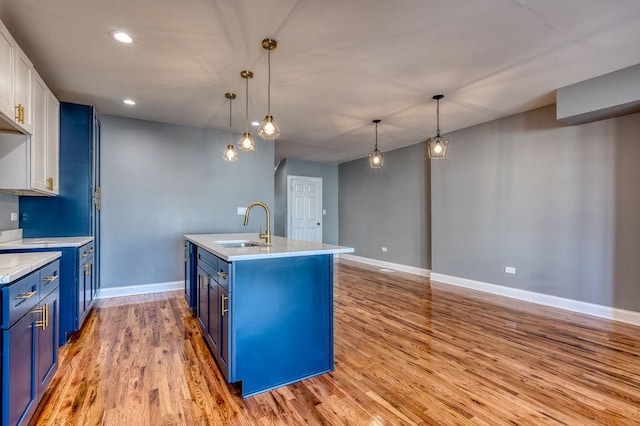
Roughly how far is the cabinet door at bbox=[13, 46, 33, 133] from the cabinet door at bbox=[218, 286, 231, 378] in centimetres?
211

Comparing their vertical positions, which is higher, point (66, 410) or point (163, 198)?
point (163, 198)

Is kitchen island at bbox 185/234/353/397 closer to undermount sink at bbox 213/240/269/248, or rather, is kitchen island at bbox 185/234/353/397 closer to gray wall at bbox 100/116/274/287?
undermount sink at bbox 213/240/269/248

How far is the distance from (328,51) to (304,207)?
5421 mm

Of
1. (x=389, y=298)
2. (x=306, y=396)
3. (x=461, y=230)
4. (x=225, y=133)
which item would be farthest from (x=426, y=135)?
(x=306, y=396)

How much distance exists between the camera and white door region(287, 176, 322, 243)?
25.5 ft

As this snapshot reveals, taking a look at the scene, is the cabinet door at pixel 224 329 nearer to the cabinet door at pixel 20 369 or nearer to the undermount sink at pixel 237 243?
the undermount sink at pixel 237 243

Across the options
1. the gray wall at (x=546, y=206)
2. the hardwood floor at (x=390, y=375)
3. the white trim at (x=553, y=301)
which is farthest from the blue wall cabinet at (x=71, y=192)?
the white trim at (x=553, y=301)

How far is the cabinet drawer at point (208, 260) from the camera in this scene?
2311mm

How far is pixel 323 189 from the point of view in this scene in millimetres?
8250

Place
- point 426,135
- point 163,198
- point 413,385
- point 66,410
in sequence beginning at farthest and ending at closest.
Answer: point 426,135
point 163,198
point 413,385
point 66,410

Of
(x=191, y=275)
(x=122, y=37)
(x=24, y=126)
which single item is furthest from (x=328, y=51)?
(x=191, y=275)

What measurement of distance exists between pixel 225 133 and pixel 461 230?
14.0 feet

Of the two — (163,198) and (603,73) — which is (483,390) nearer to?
(603,73)

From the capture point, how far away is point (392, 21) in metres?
2.27
